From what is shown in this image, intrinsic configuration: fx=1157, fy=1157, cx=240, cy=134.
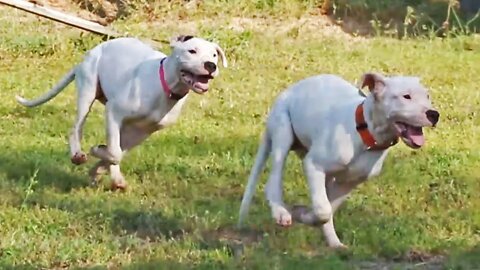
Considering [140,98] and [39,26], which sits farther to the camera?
[39,26]

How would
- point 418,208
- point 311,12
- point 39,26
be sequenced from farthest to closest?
point 311,12, point 39,26, point 418,208

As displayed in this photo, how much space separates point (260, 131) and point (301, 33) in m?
4.87

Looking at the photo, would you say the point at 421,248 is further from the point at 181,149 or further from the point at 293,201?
the point at 181,149

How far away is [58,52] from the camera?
1227 cm

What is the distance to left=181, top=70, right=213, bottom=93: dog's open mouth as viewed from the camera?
658 cm

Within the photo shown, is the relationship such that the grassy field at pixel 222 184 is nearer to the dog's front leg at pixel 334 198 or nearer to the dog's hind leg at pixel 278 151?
the dog's front leg at pixel 334 198

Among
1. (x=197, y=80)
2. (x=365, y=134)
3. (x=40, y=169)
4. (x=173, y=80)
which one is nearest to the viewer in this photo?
(x=365, y=134)

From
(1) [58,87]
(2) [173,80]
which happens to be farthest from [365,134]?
(1) [58,87]

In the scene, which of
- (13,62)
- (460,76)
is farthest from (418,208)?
(13,62)

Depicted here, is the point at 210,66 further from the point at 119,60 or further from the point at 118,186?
the point at 118,186

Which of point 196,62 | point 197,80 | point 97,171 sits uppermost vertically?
point 196,62

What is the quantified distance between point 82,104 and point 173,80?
98 cm

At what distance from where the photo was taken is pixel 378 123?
18.7 ft

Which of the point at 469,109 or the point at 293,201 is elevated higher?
the point at 293,201
